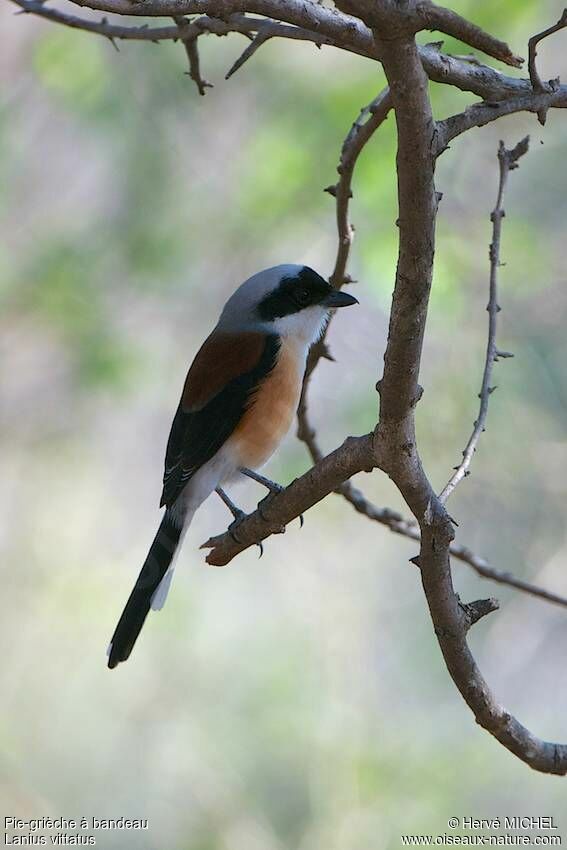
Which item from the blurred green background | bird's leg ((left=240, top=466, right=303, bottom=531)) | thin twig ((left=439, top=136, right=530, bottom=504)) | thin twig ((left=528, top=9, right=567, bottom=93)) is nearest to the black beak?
bird's leg ((left=240, top=466, right=303, bottom=531))

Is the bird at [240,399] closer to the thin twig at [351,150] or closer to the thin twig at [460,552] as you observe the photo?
the thin twig at [460,552]

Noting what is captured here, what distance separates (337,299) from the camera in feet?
13.7

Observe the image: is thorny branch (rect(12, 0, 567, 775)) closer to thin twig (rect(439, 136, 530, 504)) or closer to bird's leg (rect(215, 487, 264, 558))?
bird's leg (rect(215, 487, 264, 558))

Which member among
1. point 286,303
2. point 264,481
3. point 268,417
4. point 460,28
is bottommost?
point 460,28

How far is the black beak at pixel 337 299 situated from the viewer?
411cm

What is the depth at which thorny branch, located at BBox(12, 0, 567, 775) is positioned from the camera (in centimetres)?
183

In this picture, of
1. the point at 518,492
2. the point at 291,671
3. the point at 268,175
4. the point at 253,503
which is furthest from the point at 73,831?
the point at 268,175

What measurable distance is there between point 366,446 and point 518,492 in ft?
14.2

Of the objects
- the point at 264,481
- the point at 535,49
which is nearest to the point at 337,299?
the point at 264,481

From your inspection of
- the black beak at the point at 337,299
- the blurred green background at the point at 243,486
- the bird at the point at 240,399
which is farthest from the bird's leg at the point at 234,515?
the blurred green background at the point at 243,486

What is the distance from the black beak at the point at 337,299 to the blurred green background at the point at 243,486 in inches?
55.0

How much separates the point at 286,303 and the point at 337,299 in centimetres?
29

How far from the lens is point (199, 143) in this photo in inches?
262

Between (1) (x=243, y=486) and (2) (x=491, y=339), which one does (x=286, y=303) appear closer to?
(2) (x=491, y=339)
